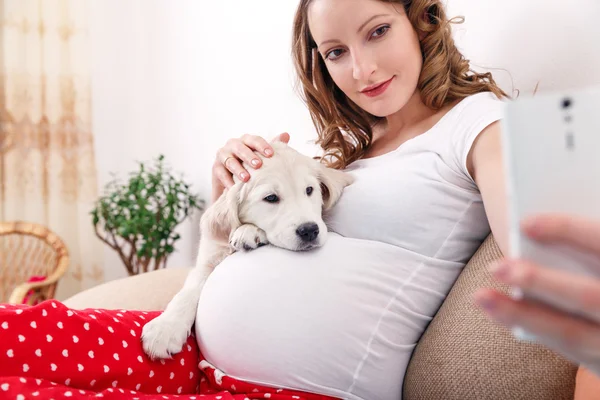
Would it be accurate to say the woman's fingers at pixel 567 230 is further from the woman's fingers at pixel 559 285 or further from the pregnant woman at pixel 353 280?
the pregnant woman at pixel 353 280

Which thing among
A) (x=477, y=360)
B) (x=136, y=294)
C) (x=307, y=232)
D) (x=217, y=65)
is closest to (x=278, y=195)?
(x=307, y=232)

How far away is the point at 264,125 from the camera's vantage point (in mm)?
2420

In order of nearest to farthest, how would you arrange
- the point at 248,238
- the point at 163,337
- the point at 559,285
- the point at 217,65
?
1. the point at 559,285
2. the point at 163,337
3. the point at 248,238
4. the point at 217,65

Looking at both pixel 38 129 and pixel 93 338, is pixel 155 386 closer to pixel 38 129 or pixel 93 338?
pixel 93 338

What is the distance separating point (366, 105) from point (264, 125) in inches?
46.6

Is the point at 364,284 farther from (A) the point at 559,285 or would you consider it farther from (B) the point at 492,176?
(A) the point at 559,285

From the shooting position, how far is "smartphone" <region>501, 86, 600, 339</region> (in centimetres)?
41

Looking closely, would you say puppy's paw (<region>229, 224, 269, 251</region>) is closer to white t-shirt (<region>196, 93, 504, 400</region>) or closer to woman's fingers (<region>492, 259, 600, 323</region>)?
white t-shirt (<region>196, 93, 504, 400</region>)

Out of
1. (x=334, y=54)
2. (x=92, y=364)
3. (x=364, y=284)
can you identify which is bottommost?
(x=92, y=364)

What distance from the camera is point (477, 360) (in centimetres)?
92

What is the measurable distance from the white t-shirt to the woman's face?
15cm

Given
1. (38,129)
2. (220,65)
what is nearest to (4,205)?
(38,129)

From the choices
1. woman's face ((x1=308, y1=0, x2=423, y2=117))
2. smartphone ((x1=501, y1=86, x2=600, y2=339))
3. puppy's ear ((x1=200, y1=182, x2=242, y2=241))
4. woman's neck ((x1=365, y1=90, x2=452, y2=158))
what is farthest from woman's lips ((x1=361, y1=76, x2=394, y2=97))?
smartphone ((x1=501, y1=86, x2=600, y2=339))

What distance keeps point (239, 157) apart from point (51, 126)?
264 cm
